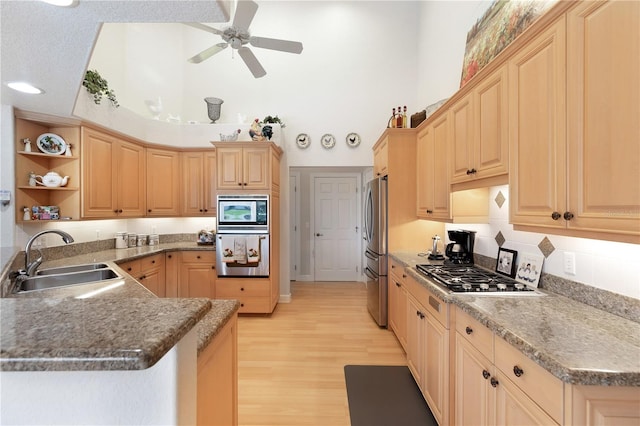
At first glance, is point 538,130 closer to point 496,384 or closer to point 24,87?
point 496,384

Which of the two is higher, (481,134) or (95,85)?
(95,85)

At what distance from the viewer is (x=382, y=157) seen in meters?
3.41

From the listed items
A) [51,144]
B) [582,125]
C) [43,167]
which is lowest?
[582,125]

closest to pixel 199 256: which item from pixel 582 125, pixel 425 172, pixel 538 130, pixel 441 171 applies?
pixel 425 172

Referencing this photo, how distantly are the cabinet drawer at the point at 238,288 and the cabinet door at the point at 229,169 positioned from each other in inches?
49.7

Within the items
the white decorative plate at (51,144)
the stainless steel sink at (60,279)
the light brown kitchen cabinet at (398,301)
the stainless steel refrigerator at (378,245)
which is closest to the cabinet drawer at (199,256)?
the stainless steel sink at (60,279)

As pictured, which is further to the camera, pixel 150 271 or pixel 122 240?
pixel 122 240

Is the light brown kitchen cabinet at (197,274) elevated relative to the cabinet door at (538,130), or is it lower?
lower

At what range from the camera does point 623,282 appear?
1.25 metres

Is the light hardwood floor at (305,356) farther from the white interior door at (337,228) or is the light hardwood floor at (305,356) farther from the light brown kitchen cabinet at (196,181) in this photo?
the light brown kitchen cabinet at (196,181)

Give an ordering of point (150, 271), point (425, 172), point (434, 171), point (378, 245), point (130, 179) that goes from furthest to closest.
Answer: point (130, 179) → point (150, 271) → point (378, 245) → point (425, 172) → point (434, 171)

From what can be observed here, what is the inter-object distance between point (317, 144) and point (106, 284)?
3259mm

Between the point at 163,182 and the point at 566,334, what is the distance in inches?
174

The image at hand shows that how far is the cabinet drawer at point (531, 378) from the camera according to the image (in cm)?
91
